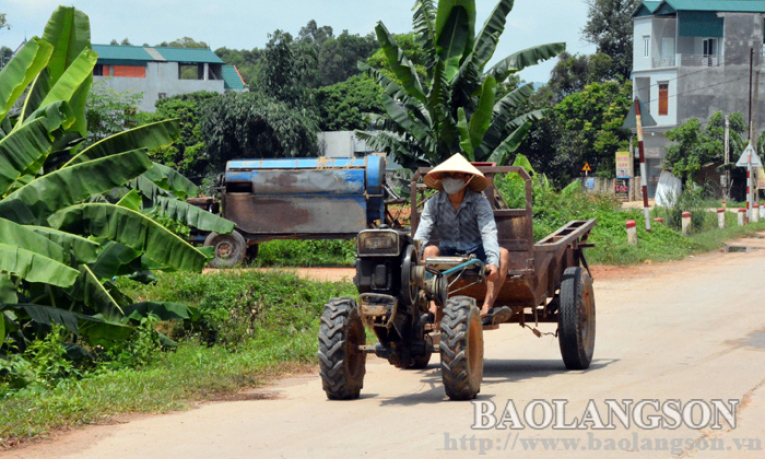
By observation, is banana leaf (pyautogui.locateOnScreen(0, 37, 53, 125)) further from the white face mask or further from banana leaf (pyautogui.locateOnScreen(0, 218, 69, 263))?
the white face mask

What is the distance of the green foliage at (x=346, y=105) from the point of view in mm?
53475

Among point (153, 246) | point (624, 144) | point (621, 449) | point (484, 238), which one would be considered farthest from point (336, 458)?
point (624, 144)

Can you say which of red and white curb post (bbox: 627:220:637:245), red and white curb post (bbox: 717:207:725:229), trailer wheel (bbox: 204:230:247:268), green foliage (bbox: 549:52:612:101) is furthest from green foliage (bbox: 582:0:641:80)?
trailer wheel (bbox: 204:230:247:268)

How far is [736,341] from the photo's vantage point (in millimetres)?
10258

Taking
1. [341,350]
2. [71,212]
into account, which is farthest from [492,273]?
[71,212]

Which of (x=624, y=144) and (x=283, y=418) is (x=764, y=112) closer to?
(x=624, y=144)

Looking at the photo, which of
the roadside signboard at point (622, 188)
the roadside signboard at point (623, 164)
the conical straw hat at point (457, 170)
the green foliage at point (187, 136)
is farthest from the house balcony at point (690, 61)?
the conical straw hat at point (457, 170)

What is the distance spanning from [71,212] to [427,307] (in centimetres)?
489

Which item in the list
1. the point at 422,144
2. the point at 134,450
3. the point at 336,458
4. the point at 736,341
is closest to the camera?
the point at 336,458

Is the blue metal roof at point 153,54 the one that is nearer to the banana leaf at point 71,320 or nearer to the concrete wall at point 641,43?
the concrete wall at point 641,43

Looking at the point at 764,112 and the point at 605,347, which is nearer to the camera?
the point at 605,347

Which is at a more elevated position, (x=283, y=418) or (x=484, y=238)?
(x=484, y=238)

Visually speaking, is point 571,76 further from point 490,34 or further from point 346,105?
point 490,34

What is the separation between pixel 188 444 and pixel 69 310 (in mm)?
5051
